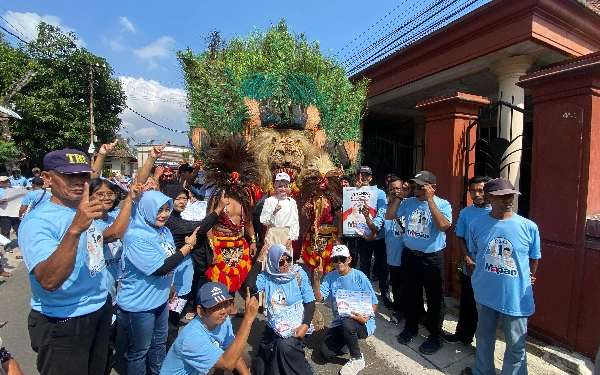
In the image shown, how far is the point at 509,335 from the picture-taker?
105 inches

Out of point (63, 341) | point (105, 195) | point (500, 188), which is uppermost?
point (500, 188)

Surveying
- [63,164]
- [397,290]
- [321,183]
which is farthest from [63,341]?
[321,183]

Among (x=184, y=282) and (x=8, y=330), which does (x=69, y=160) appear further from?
(x=8, y=330)

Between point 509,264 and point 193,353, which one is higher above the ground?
point 509,264

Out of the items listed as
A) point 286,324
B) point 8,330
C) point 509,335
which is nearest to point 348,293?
point 286,324

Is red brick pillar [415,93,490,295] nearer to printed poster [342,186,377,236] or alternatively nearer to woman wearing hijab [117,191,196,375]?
printed poster [342,186,377,236]

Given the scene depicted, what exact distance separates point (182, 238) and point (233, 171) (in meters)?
1.67

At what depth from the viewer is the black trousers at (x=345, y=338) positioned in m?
3.14

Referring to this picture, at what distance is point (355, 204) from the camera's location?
4.63 m

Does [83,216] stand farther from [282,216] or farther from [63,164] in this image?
[282,216]

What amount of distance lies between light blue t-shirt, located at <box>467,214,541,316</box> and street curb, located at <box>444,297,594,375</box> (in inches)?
31.2

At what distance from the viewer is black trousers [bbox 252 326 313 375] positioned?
2.82 m

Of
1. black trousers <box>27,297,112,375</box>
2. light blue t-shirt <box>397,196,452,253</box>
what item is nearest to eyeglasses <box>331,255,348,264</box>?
A: light blue t-shirt <box>397,196,452,253</box>

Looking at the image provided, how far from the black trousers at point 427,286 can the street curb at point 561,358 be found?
84 cm
